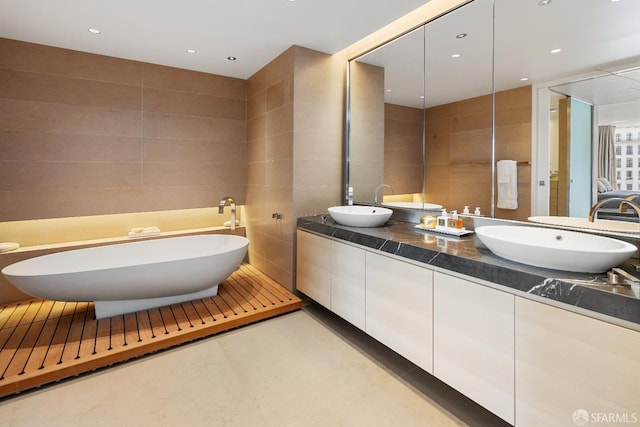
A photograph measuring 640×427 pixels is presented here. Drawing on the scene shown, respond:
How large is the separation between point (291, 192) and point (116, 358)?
1962 millimetres

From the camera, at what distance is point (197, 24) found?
9.17 feet

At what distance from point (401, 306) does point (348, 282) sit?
574mm

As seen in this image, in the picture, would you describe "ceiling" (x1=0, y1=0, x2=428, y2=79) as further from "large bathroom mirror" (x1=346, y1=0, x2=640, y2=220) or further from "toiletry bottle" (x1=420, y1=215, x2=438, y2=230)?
"toiletry bottle" (x1=420, y1=215, x2=438, y2=230)

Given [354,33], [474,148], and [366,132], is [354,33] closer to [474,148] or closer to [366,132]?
[366,132]

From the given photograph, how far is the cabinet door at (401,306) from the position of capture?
190 centimetres

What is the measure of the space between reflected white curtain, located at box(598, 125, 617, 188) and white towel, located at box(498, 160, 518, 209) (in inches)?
17.6

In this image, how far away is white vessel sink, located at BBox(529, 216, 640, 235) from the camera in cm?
167

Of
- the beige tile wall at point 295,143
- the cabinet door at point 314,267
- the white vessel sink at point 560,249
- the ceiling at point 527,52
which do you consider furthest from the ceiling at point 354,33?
the cabinet door at point 314,267

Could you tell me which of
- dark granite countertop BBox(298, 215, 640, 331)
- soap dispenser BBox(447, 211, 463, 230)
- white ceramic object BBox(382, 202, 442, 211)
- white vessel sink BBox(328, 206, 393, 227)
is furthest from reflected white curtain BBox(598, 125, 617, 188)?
white vessel sink BBox(328, 206, 393, 227)

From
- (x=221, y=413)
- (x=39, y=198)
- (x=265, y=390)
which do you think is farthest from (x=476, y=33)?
(x=39, y=198)

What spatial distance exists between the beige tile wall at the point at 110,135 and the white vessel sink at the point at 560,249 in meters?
3.43

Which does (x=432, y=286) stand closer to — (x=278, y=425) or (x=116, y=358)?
(x=278, y=425)

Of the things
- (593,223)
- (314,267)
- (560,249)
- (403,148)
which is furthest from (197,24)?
(593,223)

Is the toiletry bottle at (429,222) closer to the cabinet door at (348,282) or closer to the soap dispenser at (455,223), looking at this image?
the soap dispenser at (455,223)
